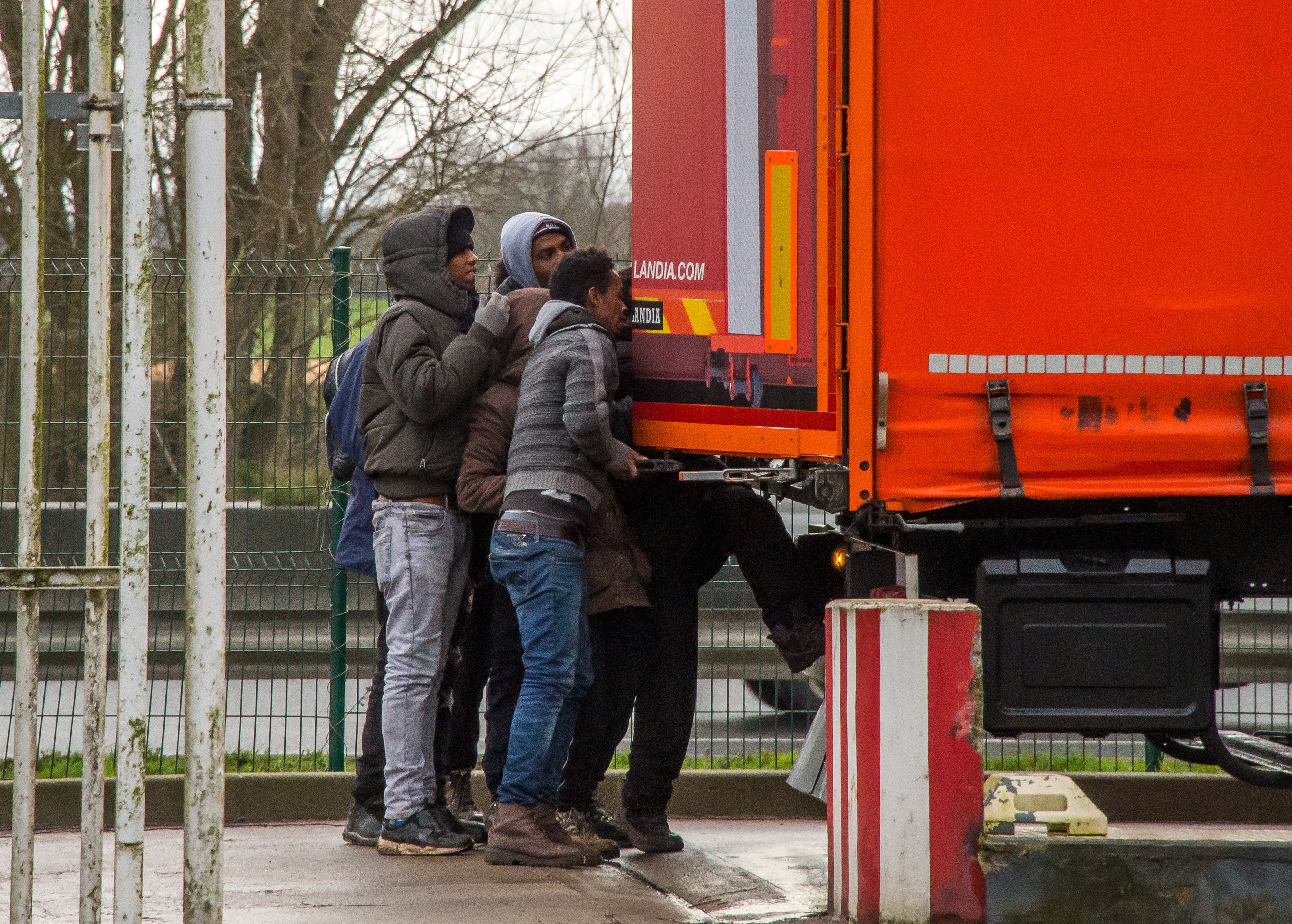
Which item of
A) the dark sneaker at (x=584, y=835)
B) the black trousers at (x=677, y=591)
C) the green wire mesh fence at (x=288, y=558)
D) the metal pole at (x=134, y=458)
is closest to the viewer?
the metal pole at (x=134, y=458)

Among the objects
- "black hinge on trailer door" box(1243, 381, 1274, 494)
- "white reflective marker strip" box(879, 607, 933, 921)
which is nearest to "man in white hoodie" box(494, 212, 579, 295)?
"white reflective marker strip" box(879, 607, 933, 921)

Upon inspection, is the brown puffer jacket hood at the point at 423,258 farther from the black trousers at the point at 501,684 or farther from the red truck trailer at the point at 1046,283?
the red truck trailer at the point at 1046,283

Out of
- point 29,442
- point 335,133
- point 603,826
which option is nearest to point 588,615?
point 603,826

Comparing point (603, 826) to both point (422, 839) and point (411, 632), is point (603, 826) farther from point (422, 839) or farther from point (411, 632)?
point (411, 632)

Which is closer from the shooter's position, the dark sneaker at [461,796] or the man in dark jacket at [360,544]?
the man in dark jacket at [360,544]

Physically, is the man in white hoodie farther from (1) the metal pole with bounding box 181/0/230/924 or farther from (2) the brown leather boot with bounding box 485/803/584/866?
(1) the metal pole with bounding box 181/0/230/924

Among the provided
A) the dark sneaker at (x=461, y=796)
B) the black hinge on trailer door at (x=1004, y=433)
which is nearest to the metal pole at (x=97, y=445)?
the dark sneaker at (x=461, y=796)

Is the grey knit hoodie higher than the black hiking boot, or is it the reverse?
the grey knit hoodie

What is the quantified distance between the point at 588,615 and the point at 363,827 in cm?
121

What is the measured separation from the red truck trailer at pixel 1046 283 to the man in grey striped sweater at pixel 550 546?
0.73m

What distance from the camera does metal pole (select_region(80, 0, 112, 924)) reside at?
326cm

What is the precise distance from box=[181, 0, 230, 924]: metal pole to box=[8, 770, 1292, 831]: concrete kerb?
→ 10.1ft

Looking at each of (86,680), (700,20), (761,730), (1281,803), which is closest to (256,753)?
(761,730)

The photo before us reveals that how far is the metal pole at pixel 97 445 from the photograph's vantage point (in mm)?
3262
